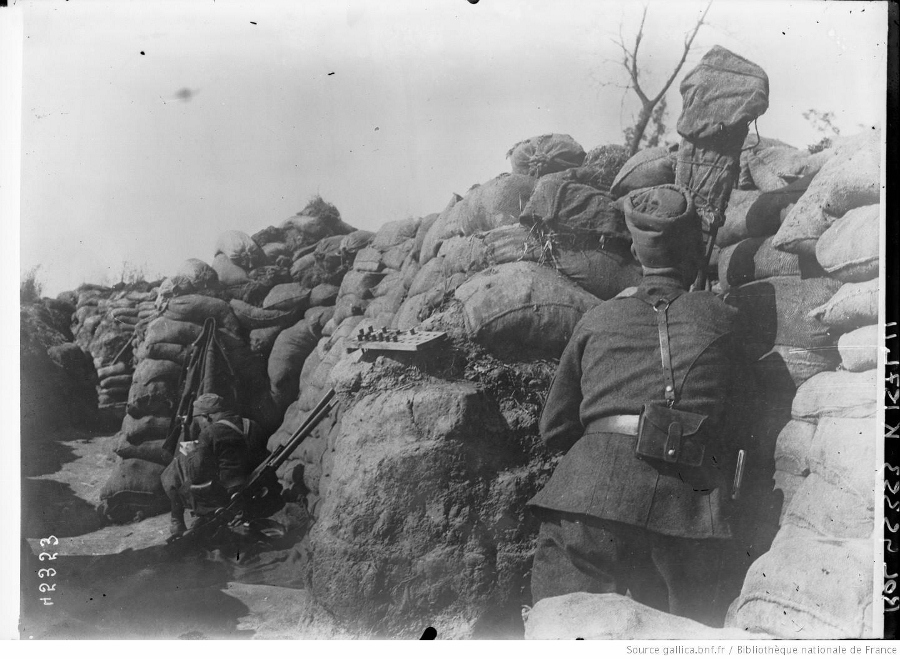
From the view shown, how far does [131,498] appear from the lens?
5605 millimetres

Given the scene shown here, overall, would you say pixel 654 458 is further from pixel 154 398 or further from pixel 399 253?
pixel 154 398

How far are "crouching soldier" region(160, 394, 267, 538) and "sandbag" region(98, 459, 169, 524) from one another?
8 centimetres

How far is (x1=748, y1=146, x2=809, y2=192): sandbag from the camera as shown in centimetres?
533

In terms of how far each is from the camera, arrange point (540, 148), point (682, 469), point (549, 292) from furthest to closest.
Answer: point (540, 148) < point (549, 292) < point (682, 469)

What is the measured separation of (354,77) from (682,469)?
3.03m

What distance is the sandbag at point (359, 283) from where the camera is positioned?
231 inches

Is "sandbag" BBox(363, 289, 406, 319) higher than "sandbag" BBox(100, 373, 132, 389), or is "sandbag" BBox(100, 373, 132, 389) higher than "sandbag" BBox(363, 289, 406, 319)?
"sandbag" BBox(363, 289, 406, 319)

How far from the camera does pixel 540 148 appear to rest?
18.5 feet

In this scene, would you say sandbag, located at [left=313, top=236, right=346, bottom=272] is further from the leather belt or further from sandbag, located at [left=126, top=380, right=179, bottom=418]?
the leather belt

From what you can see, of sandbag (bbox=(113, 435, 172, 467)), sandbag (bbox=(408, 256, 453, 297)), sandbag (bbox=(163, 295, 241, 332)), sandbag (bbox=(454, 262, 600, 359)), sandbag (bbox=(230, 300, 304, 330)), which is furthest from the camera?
sandbag (bbox=(230, 300, 304, 330))

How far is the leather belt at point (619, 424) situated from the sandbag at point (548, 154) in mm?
1590

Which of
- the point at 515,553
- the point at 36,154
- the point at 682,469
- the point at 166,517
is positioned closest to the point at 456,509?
the point at 515,553

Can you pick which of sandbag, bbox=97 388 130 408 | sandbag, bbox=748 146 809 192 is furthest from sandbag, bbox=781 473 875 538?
sandbag, bbox=97 388 130 408
